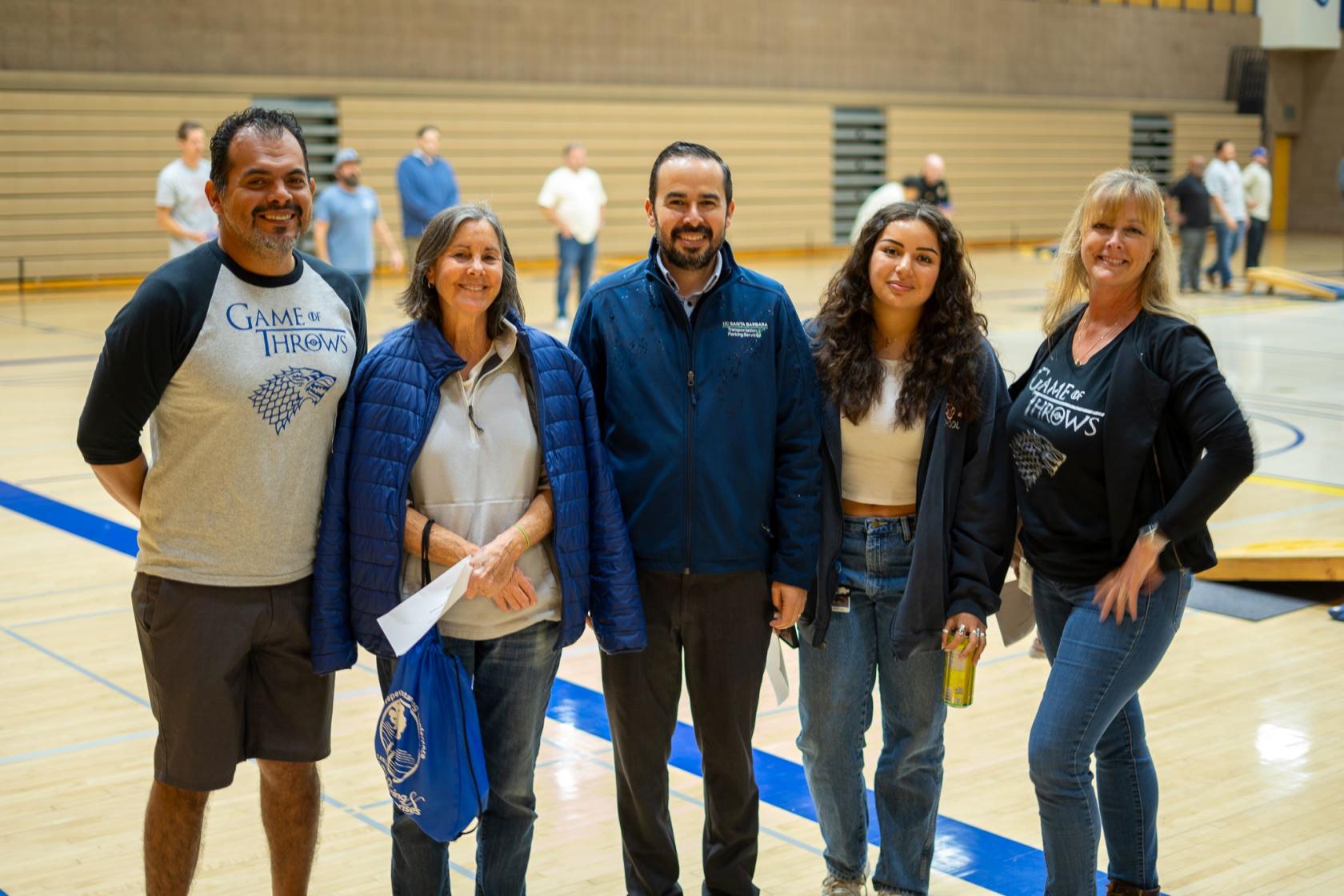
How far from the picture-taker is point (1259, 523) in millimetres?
7949

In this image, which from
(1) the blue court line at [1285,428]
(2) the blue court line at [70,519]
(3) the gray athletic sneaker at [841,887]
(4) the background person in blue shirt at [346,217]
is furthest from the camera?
(4) the background person in blue shirt at [346,217]

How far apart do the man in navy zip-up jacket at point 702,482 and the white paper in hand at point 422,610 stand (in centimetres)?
47

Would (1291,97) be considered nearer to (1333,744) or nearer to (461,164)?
(461,164)

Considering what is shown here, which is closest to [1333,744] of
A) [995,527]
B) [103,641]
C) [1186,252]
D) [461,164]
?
[995,527]

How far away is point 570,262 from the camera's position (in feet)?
51.1

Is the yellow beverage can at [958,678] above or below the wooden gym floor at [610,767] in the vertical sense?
above

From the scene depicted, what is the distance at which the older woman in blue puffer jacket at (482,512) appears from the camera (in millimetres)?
3094

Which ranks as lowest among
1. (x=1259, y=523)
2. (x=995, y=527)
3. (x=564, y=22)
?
(x=1259, y=523)

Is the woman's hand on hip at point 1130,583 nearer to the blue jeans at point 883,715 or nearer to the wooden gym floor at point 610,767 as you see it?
the blue jeans at point 883,715

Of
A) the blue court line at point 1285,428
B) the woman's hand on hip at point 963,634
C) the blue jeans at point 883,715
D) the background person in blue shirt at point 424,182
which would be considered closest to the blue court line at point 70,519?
the blue jeans at point 883,715

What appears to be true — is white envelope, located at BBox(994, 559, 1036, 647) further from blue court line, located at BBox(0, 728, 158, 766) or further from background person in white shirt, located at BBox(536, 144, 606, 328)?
background person in white shirt, located at BBox(536, 144, 606, 328)

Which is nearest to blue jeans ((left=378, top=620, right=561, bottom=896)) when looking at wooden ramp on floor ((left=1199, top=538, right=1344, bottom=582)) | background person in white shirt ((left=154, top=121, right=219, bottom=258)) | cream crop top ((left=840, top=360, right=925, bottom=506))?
cream crop top ((left=840, top=360, right=925, bottom=506))

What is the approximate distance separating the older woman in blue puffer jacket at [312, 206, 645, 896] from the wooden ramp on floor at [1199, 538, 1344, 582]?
4.27 meters

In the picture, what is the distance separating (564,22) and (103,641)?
1813 cm
